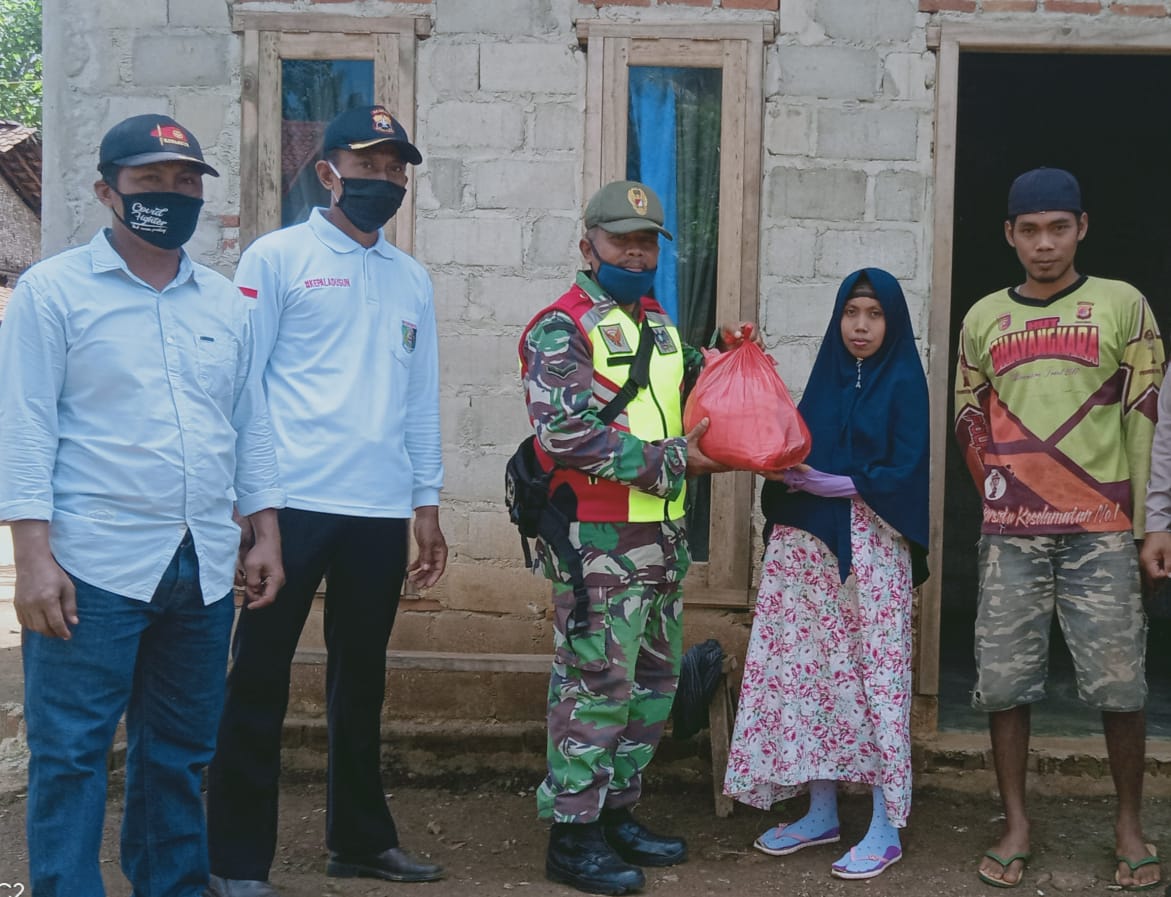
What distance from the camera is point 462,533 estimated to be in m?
4.99

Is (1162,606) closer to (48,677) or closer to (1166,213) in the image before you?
(1166,213)

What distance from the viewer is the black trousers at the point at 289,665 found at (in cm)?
351

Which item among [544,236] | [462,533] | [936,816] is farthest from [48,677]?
[936,816]

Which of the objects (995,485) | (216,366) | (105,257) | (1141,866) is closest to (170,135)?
(105,257)

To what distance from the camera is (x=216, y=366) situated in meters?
3.08

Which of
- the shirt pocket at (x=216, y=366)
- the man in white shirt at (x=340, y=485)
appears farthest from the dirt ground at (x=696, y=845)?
the shirt pocket at (x=216, y=366)

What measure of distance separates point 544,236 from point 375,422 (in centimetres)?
157

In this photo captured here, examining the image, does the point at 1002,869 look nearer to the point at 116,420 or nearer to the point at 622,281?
the point at 622,281

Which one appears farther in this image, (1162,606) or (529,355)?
(1162,606)

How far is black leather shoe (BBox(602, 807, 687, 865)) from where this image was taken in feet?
13.1

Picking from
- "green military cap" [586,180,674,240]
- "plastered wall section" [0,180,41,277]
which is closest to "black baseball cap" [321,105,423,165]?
"green military cap" [586,180,674,240]

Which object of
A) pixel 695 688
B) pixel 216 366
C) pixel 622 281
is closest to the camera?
pixel 216 366

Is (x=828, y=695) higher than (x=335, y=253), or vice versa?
(x=335, y=253)

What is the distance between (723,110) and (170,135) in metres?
2.48
